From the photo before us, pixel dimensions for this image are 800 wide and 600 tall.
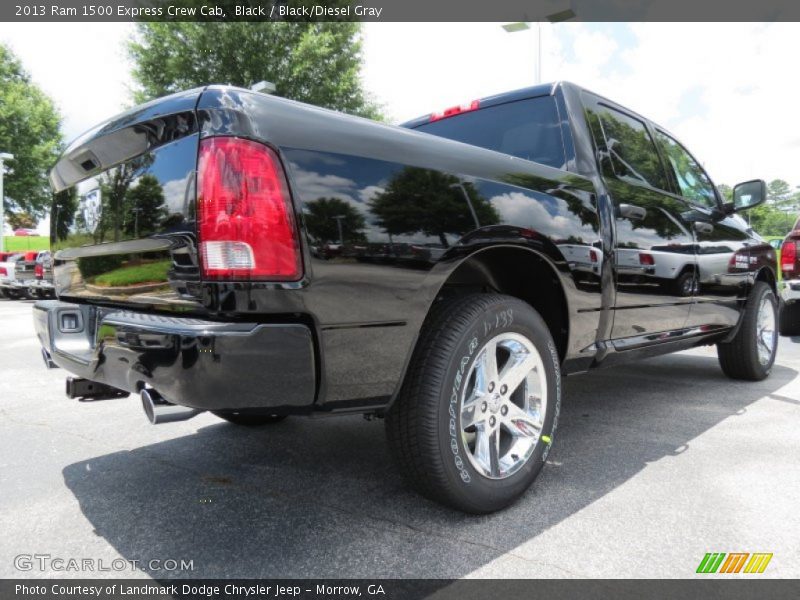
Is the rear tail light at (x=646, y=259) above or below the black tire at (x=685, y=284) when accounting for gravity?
above

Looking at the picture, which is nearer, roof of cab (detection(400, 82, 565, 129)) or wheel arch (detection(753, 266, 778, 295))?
roof of cab (detection(400, 82, 565, 129))

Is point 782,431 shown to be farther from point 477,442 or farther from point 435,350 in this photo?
point 435,350

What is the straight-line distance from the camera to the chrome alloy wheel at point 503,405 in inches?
82.2

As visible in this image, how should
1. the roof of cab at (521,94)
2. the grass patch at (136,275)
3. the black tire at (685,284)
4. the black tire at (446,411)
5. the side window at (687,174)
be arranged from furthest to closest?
the side window at (687,174)
the black tire at (685,284)
the roof of cab at (521,94)
the black tire at (446,411)
the grass patch at (136,275)

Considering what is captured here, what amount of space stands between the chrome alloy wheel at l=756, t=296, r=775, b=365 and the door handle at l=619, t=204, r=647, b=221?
2019mm

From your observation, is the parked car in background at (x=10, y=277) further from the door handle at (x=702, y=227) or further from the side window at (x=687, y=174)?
the door handle at (x=702, y=227)

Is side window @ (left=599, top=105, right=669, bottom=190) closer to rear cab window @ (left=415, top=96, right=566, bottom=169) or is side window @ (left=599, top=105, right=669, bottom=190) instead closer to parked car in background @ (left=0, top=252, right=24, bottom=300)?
rear cab window @ (left=415, top=96, right=566, bottom=169)

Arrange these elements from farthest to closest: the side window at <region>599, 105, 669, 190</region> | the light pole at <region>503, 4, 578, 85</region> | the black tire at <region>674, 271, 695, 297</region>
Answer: the light pole at <region>503, 4, 578, 85</region> → the black tire at <region>674, 271, 695, 297</region> → the side window at <region>599, 105, 669, 190</region>

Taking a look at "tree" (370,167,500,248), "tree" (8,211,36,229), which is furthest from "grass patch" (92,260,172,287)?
"tree" (8,211,36,229)

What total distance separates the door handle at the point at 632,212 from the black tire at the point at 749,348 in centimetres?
182

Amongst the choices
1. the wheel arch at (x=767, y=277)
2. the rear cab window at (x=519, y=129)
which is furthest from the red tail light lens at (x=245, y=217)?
the wheel arch at (x=767, y=277)

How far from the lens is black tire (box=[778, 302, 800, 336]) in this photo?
23.8 ft

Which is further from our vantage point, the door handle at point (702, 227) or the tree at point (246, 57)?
the tree at point (246, 57)

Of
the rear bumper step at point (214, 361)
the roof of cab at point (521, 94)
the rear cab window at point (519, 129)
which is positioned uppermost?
the roof of cab at point (521, 94)
